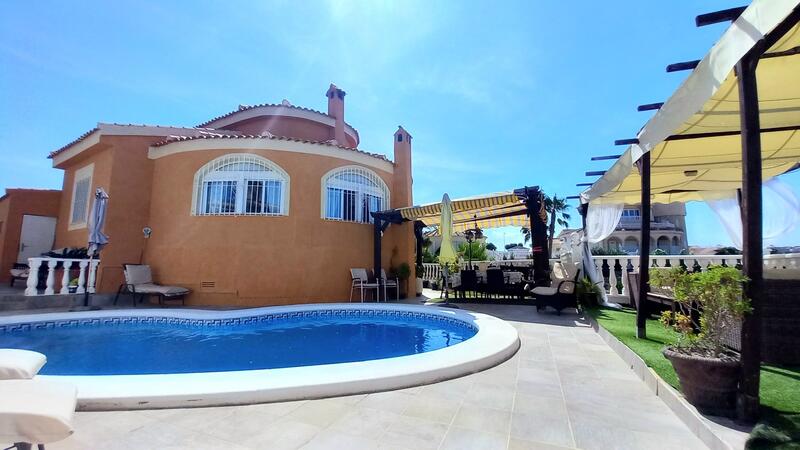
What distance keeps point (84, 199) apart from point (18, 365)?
62.1ft

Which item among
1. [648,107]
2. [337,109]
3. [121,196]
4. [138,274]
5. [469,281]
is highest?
[337,109]

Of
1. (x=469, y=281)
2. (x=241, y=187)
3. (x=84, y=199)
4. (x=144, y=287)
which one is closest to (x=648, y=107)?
(x=469, y=281)

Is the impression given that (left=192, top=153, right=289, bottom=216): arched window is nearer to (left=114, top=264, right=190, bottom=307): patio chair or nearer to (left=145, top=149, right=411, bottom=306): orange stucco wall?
(left=145, top=149, right=411, bottom=306): orange stucco wall

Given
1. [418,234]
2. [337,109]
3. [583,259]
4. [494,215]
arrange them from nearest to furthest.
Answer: [583,259] < [494,215] < [418,234] < [337,109]

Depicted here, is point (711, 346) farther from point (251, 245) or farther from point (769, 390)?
point (251, 245)

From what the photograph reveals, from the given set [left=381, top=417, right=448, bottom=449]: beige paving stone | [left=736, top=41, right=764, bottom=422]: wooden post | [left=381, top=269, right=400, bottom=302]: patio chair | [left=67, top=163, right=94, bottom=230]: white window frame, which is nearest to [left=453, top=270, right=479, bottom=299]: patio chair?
[left=381, top=269, right=400, bottom=302]: patio chair

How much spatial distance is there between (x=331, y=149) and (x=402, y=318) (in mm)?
8775

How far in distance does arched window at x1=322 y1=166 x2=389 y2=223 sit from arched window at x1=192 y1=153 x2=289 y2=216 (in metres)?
1.94

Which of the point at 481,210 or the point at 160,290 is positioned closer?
the point at 160,290

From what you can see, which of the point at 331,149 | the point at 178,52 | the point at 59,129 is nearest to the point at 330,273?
the point at 331,149

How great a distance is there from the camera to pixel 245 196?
1534 centimetres

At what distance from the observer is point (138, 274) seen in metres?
14.3

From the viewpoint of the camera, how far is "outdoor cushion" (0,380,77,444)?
2270 millimetres

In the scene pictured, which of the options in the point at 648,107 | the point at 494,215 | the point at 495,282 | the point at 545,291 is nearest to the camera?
the point at 648,107
